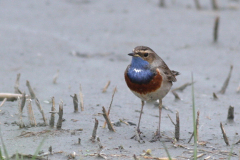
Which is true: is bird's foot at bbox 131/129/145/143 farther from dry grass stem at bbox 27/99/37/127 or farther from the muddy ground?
dry grass stem at bbox 27/99/37/127

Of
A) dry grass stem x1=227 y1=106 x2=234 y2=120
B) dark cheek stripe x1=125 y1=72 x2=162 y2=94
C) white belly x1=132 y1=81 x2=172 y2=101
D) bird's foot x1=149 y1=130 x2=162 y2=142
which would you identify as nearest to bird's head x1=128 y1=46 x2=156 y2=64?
dark cheek stripe x1=125 y1=72 x2=162 y2=94

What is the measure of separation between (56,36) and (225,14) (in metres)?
4.37

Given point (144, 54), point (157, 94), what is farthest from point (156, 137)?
point (144, 54)

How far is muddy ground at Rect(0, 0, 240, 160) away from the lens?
5.03 metres

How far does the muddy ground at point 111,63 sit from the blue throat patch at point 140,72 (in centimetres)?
65

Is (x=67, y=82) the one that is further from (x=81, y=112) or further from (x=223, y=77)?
(x=223, y=77)

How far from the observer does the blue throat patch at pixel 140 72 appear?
17.7ft

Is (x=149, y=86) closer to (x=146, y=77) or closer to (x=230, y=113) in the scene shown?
(x=146, y=77)

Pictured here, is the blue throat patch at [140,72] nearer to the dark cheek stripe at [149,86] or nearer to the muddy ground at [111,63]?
the dark cheek stripe at [149,86]

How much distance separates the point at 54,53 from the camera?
896 centimetres

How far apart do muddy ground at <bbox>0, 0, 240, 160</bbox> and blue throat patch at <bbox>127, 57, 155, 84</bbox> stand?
2.14ft

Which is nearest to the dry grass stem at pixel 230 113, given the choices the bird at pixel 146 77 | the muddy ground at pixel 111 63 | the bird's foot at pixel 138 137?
the muddy ground at pixel 111 63

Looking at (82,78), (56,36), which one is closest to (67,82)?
(82,78)

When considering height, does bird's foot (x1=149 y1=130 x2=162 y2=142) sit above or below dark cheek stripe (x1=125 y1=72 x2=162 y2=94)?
below
